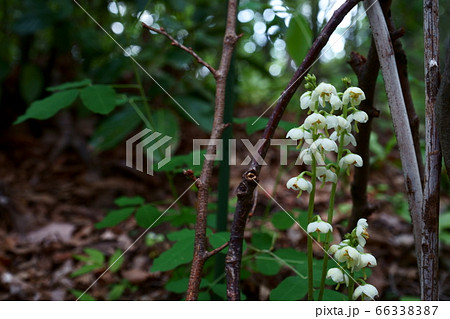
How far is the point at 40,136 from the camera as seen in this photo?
2.98m

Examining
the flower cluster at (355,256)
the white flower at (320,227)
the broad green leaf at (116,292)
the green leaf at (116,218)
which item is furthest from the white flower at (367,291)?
the broad green leaf at (116,292)

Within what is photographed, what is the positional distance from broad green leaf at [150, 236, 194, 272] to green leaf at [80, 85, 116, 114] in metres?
0.40

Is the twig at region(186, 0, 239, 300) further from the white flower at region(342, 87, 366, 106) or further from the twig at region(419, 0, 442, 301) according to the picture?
the twig at region(419, 0, 442, 301)

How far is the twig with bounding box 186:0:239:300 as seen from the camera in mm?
673

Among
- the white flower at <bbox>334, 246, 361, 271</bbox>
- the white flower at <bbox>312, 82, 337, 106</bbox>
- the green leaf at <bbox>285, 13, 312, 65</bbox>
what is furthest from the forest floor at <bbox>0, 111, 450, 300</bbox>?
the white flower at <bbox>312, 82, 337, 106</bbox>

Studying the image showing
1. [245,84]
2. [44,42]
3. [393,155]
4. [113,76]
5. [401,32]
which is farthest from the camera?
[245,84]

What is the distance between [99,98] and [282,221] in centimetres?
61

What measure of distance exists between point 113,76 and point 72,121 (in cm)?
98

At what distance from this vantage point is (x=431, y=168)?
66cm

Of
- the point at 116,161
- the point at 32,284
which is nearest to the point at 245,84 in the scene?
the point at 116,161

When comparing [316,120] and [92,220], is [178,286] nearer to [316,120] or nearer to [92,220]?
[316,120]

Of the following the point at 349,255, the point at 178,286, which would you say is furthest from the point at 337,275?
the point at 178,286

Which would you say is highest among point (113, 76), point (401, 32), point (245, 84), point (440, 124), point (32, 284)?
point (245, 84)
